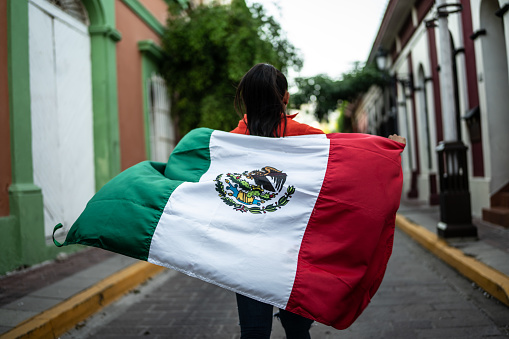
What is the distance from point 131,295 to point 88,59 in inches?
187

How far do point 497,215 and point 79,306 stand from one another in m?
6.49

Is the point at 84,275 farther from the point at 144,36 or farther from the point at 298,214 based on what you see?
the point at 144,36

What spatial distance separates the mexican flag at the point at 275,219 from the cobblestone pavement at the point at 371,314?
5.83 feet

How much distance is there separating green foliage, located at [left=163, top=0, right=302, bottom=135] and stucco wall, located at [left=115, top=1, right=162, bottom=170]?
1.14 meters

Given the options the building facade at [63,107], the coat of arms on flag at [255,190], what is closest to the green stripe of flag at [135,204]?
the coat of arms on flag at [255,190]

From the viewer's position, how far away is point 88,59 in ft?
26.2

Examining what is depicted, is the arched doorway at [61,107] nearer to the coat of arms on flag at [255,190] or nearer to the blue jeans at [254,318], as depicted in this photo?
the coat of arms on flag at [255,190]

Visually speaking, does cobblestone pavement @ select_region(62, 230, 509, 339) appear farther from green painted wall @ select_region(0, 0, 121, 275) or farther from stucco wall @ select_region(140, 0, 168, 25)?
stucco wall @ select_region(140, 0, 168, 25)

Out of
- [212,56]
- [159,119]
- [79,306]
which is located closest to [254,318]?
[79,306]

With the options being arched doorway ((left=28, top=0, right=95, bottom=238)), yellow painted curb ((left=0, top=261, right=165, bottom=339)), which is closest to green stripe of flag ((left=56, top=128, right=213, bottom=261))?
yellow painted curb ((left=0, top=261, right=165, bottom=339))

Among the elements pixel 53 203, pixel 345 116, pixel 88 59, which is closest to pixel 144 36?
pixel 88 59

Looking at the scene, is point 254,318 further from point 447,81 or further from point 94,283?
point 447,81

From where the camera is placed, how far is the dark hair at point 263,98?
2.15 m

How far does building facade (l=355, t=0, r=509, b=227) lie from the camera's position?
735 cm
